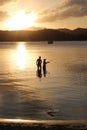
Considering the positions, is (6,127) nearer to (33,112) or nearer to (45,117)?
(45,117)

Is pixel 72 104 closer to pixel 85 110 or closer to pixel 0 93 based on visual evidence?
pixel 85 110

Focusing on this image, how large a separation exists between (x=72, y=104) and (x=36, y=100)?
329 centimetres

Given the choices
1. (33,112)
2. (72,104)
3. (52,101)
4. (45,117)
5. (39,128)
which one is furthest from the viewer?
(52,101)

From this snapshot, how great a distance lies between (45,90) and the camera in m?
31.8

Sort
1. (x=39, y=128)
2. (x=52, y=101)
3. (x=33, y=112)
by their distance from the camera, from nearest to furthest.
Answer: (x=39, y=128), (x=33, y=112), (x=52, y=101)

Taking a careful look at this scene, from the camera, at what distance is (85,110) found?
2111 cm

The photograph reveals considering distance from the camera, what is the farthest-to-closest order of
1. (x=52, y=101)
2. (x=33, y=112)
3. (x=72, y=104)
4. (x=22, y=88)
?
(x=22, y=88) < (x=52, y=101) < (x=72, y=104) < (x=33, y=112)

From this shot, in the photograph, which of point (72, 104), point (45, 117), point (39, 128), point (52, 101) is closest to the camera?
point (39, 128)

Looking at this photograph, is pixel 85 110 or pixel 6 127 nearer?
pixel 6 127

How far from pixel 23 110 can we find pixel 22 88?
12.3 metres

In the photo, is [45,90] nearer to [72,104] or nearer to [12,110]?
[72,104]

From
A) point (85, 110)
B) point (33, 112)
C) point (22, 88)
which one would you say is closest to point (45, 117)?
point (33, 112)

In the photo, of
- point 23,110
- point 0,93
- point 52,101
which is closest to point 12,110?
point 23,110

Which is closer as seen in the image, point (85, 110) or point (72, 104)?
point (85, 110)
